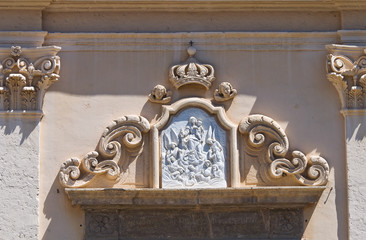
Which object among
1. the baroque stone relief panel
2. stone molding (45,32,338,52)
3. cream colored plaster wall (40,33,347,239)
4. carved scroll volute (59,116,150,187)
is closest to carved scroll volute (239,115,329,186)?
cream colored plaster wall (40,33,347,239)

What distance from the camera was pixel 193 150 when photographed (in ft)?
38.1

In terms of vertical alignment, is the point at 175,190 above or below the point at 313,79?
below

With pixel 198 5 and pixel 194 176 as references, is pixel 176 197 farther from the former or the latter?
pixel 198 5

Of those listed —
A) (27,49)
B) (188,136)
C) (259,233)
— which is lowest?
(259,233)

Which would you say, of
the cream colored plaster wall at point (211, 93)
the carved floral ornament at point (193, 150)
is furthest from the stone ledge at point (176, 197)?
the cream colored plaster wall at point (211, 93)

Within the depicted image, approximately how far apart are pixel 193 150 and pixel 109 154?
31.7 inches

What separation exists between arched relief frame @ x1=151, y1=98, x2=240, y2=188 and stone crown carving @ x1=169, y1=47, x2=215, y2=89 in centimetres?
17

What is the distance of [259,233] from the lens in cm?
1150

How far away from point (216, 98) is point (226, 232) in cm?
131

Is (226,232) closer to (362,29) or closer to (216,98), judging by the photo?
(216,98)

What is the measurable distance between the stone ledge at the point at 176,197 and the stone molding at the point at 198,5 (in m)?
1.84

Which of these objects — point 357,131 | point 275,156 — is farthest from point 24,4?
point 357,131

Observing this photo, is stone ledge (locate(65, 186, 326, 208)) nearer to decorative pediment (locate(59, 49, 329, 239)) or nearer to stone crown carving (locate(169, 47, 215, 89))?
decorative pediment (locate(59, 49, 329, 239))

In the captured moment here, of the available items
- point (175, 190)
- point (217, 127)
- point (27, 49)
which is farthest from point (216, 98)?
point (27, 49)
